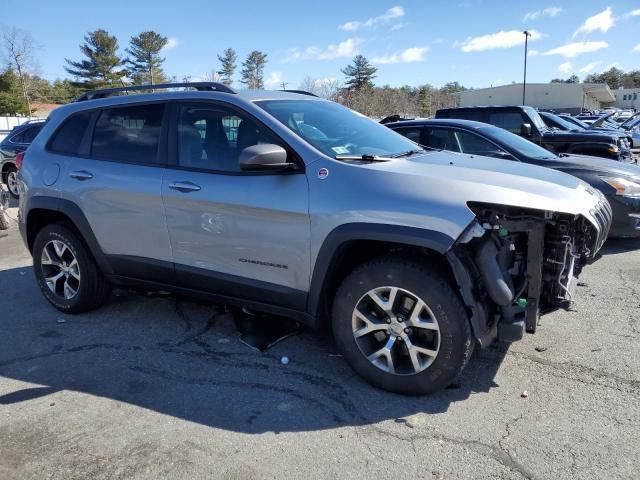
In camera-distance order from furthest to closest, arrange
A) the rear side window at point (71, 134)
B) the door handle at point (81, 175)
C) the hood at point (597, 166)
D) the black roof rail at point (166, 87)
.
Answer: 1. the hood at point (597, 166)
2. the rear side window at point (71, 134)
3. the door handle at point (81, 175)
4. the black roof rail at point (166, 87)

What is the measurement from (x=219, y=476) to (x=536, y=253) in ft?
7.00

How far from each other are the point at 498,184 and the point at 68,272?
3.76 meters

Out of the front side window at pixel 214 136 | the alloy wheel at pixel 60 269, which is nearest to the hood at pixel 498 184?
the front side window at pixel 214 136

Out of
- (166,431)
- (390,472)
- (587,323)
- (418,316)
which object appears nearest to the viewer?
(390,472)

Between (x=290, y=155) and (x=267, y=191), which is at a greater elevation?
(x=290, y=155)

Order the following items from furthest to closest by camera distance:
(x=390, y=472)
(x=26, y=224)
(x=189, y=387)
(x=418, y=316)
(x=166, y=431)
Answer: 1. (x=26, y=224)
2. (x=189, y=387)
3. (x=418, y=316)
4. (x=166, y=431)
5. (x=390, y=472)

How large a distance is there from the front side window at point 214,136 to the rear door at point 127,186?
0.67ft

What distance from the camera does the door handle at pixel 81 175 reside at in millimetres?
4480

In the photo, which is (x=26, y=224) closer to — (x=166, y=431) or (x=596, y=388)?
(x=166, y=431)

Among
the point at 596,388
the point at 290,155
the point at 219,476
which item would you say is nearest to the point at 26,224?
the point at 290,155

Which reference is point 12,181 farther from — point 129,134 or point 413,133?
point 129,134

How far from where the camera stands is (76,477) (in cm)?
269

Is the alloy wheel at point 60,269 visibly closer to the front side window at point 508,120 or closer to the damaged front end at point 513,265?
the damaged front end at point 513,265

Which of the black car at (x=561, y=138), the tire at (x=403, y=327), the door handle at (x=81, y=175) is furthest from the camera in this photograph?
the black car at (x=561, y=138)
